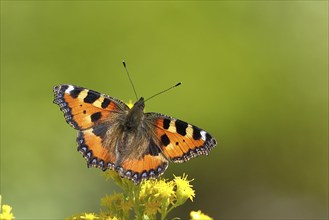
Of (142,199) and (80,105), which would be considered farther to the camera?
(80,105)

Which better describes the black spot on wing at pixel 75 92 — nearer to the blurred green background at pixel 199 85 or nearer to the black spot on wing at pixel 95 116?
the black spot on wing at pixel 95 116

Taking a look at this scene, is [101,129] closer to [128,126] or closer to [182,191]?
[128,126]

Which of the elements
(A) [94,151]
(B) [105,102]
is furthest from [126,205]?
(B) [105,102]

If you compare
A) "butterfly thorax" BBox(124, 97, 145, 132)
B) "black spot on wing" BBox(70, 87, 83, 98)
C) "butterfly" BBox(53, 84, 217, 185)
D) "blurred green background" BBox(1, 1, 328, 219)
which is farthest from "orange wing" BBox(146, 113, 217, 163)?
"blurred green background" BBox(1, 1, 328, 219)

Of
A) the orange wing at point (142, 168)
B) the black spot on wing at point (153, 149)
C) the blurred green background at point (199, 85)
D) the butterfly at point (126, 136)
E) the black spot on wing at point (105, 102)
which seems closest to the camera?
the orange wing at point (142, 168)

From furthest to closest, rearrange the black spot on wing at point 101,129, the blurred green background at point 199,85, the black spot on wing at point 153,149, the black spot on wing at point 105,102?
the blurred green background at point 199,85 < the black spot on wing at point 105,102 < the black spot on wing at point 101,129 < the black spot on wing at point 153,149

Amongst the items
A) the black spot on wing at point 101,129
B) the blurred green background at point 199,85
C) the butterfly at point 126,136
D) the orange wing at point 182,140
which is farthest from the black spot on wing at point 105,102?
the blurred green background at point 199,85

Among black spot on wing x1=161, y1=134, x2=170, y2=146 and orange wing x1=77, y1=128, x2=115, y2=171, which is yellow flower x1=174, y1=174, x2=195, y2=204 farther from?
orange wing x1=77, y1=128, x2=115, y2=171

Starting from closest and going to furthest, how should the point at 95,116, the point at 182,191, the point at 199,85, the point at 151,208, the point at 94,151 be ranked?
1. the point at 151,208
2. the point at 94,151
3. the point at 182,191
4. the point at 95,116
5. the point at 199,85
